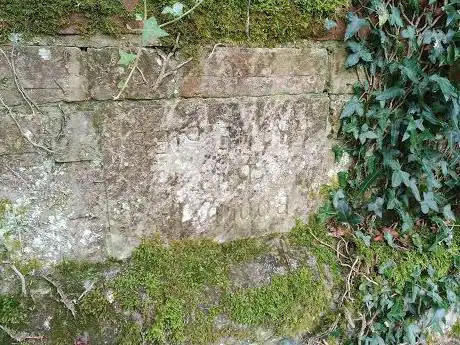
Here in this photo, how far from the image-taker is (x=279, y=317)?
2.17 metres

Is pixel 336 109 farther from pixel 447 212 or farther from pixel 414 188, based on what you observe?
pixel 447 212

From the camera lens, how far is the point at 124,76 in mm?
1899

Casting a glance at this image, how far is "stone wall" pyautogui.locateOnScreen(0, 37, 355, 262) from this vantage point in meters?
1.84

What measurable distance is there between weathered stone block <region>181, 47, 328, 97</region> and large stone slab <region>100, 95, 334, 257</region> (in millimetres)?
49

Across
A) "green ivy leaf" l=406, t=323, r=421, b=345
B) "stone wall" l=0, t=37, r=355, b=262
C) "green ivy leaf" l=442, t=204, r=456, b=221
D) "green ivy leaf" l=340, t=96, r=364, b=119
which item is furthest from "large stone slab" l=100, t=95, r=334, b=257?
"green ivy leaf" l=406, t=323, r=421, b=345

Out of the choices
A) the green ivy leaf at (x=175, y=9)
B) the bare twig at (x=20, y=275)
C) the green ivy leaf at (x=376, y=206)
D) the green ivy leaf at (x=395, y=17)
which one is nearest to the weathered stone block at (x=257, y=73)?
the green ivy leaf at (x=175, y=9)

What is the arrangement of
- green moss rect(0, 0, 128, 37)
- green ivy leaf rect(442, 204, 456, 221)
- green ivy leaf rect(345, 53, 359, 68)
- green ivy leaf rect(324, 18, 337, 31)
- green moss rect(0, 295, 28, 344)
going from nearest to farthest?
green moss rect(0, 0, 128, 37), green moss rect(0, 295, 28, 344), green ivy leaf rect(324, 18, 337, 31), green ivy leaf rect(345, 53, 359, 68), green ivy leaf rect(442, 204, 456, 221)

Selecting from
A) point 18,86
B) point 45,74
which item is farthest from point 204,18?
point 18,86

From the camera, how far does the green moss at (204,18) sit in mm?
1719

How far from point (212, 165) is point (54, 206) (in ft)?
2.38

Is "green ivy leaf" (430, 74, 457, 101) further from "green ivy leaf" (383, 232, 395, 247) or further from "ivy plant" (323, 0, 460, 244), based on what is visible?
"green ivy leaf" (383, 232, 395, 247)

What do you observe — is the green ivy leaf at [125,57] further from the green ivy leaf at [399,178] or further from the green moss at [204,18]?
the green ivy leaf at [399,178]

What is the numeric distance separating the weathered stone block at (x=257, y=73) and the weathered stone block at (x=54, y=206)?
604 millimetres

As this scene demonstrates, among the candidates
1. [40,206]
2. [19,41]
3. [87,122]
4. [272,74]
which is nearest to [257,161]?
[272,74]
